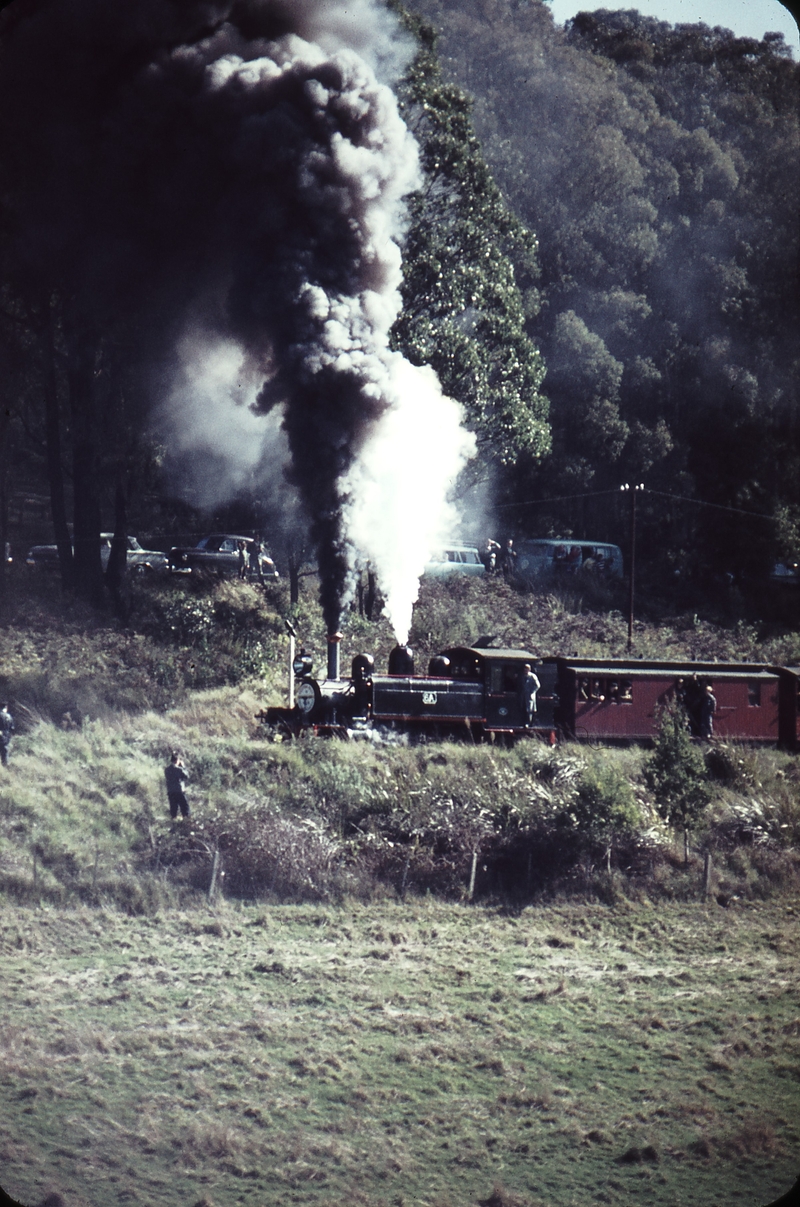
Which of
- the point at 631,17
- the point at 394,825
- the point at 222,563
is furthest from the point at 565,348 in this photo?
the point at 394,825

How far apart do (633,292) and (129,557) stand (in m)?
20.3

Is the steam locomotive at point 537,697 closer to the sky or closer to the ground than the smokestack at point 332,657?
closer to the ground

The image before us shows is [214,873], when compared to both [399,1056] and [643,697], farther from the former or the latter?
[643,697]

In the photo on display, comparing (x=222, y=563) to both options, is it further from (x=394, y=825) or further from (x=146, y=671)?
(x=394, y=825)

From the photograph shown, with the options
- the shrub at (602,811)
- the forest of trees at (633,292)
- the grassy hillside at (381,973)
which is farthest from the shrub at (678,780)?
the forest of trees at (633,292)

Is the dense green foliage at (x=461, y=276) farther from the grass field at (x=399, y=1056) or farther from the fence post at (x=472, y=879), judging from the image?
the grass field at (x=399, y=1056)

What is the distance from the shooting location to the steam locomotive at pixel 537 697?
18234 mm

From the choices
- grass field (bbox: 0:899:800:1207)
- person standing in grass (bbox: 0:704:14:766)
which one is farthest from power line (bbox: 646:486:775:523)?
person standing in grass (bbox: 0:704:14:766)

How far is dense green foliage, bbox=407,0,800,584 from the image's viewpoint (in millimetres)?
35094

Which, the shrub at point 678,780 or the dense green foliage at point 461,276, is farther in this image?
the dense green foliage at point 461,276

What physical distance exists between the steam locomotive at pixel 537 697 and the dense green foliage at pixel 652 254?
487 inches

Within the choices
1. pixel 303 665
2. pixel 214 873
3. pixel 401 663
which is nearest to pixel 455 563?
pixel 401 663

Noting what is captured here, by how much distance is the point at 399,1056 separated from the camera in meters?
12.1

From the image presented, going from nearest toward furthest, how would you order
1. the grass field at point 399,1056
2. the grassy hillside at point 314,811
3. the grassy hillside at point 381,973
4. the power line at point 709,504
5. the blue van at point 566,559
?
the grass field at point 399,1056 → the grassy hillside at point 381,973 → the grassy hillside at point 314,811 → the power line at point 709,504 → the blue van at point 566,559
